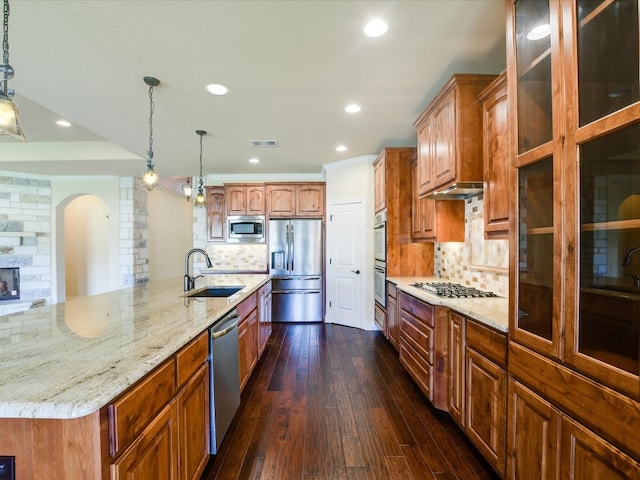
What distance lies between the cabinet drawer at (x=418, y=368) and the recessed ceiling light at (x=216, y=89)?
2.74m

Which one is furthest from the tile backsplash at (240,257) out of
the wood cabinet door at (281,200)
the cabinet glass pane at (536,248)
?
the cabinet glass pane at (536,248)

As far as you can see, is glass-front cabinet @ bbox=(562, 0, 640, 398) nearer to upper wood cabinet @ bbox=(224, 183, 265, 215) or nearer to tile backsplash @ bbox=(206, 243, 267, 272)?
upper wood cabinet @ bbox=(224, 183, 265, 215)

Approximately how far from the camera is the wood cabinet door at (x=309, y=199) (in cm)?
507

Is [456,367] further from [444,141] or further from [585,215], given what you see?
[444,141]

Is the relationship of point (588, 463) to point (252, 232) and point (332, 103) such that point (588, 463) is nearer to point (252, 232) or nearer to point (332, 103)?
point (332, 103)

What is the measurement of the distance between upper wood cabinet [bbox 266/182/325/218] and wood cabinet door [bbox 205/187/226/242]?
926mm

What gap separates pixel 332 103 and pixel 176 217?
20.6 ft

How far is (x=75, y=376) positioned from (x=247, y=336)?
5.64ft

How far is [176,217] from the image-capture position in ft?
25.2

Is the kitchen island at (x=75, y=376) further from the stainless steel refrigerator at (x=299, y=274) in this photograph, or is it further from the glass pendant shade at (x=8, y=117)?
the stainless steel refrigerator at (x=299, y=274)

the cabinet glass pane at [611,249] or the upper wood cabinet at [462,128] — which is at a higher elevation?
the upper wood cabinet at [462,128]

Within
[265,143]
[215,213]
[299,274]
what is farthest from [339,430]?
[215,213]

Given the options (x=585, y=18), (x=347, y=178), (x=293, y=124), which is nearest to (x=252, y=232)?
(x=347, y=178)

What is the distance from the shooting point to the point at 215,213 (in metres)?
5.42
